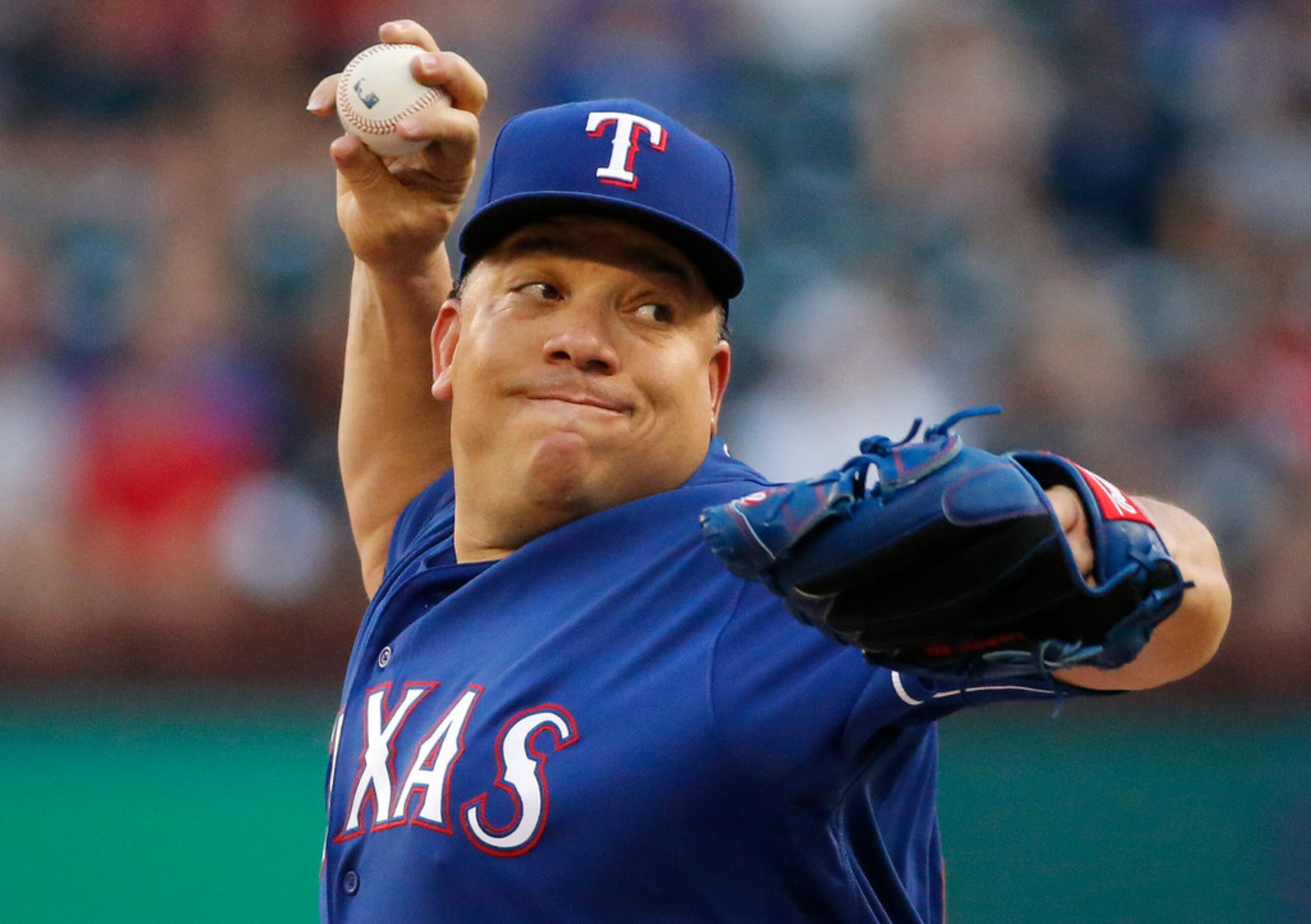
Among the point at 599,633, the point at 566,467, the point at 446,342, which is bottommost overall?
the point at 599,633

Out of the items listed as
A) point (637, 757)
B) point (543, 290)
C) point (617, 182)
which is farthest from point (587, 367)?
point (637, 757)

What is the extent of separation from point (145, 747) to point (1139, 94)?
463 centimetres

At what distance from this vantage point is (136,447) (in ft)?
17.6

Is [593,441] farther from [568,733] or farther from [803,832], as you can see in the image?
[803,832]

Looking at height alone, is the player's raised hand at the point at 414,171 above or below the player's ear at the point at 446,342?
above

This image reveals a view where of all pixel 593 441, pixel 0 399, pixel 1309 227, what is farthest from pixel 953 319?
pixel 593 441

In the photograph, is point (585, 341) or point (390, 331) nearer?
point (585, 341)

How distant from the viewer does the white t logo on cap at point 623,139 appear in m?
2.19

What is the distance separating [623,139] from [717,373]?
37cm

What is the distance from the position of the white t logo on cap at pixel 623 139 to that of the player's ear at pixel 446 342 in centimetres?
37

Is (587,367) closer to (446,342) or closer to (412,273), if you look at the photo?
(446,342)

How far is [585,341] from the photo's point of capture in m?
2.16

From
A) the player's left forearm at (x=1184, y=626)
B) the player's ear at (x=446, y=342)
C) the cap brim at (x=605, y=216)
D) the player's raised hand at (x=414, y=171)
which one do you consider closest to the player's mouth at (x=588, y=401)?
the cap brim at (x=605, y=216)

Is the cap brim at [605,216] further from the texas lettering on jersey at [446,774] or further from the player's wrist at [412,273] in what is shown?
the texas lettering on jersey at [446,774]
